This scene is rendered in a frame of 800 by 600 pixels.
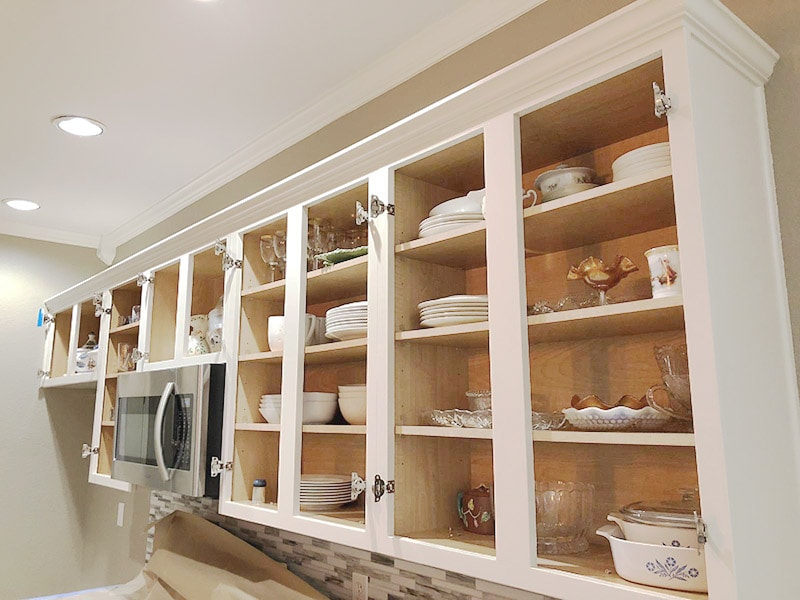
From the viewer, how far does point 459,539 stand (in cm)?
133

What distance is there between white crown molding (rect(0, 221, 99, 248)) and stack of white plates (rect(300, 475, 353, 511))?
279 centimetres

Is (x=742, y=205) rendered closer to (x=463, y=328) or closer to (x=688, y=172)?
(x=688, y=172)

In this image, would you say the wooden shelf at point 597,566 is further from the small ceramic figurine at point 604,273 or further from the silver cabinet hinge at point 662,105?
the silver cabinet hinge at point 662,105

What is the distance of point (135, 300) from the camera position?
2896 millimetres

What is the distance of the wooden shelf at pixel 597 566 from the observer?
94 centimetres

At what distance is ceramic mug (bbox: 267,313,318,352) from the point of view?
5.84ft

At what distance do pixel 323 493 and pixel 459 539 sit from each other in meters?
0.51

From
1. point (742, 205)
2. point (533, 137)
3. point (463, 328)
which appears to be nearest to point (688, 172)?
point (742, 205)

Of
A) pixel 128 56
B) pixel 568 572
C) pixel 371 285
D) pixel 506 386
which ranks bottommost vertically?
pixel 568 572

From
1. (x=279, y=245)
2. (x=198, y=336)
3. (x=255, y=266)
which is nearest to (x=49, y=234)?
(x=198, y=336)

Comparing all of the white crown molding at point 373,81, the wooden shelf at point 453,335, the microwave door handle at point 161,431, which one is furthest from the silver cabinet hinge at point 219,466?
the white crown molding at point 373,81

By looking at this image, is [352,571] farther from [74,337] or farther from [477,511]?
[74,337]

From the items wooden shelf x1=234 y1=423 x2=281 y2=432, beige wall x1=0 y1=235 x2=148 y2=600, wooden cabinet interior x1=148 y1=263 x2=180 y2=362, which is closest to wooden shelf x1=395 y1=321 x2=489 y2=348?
wooden shelf x1=234 y1=423 x2=281 y2=432

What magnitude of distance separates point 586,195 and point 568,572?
645mm
